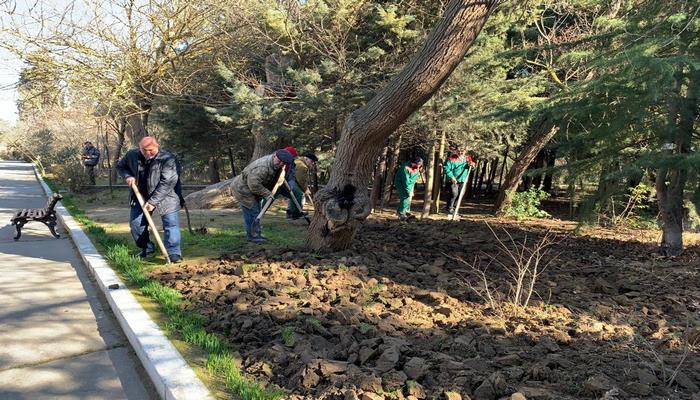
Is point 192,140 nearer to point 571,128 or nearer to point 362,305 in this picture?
point 571,128

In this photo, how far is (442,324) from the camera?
3666 mm

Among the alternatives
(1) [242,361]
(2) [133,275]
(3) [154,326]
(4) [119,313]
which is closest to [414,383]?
(1) [242,361]

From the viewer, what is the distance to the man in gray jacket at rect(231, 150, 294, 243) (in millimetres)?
6547

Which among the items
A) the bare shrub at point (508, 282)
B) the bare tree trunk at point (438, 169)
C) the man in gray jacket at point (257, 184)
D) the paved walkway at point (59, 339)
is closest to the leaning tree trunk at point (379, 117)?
the man in gray jacket at point (257, 184)

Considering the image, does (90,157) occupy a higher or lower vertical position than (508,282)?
higher

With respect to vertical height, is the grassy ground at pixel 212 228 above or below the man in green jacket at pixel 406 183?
below

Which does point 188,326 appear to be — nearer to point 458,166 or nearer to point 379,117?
point 379,117

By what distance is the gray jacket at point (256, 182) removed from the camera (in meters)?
6.61

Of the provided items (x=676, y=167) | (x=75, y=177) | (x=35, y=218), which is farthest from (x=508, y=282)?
(x=75, y=177)

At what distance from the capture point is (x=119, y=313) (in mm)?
3963

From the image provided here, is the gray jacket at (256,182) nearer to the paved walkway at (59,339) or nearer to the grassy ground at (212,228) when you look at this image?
the grassy ground at (212,228)

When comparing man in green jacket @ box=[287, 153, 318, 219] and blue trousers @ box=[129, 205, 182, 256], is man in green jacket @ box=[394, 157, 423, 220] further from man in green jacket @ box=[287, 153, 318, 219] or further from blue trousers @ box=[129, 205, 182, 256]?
blue trousers @ box=[129, 205, 182, 256]

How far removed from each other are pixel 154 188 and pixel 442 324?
396 centimetres

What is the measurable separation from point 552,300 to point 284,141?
32.5 feet
